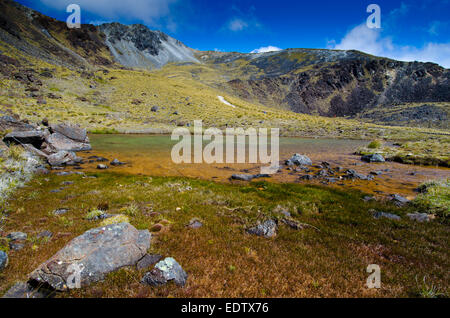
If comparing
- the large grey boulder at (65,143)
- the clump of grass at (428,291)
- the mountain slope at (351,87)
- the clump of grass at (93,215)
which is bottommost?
the clump of grass at (428,291)

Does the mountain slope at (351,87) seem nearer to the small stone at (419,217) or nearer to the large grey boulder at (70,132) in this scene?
the large grey boulder at (70,132)

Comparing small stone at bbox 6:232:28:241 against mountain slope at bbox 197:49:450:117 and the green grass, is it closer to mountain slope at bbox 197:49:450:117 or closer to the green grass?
the green grass

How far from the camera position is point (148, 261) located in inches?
228

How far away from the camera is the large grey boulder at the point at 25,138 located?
2055cm

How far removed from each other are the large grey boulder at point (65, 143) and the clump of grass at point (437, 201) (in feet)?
122

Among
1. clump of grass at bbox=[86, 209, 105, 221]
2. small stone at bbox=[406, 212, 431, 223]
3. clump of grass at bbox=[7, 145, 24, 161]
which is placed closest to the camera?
clump of grass at bbox=[86, 209, 105, 221]

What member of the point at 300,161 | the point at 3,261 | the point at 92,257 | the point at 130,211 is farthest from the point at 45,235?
the point at 300,161

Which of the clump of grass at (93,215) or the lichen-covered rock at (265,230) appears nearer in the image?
the lichen-covered rock at (265,230)

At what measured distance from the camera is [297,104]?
571 ft

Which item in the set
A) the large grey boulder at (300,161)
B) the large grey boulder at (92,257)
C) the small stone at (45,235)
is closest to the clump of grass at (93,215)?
the small stone at (45,235)

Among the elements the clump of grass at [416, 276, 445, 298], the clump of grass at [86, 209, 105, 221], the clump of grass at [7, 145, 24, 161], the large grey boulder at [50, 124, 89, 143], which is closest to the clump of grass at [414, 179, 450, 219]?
the clump of grass at [416, 276, 445, 298]

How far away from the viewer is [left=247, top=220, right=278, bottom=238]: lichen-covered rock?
782 cm

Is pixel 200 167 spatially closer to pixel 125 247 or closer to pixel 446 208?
pixel 125 247

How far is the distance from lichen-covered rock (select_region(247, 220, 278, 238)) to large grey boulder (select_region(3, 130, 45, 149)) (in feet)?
88.0
